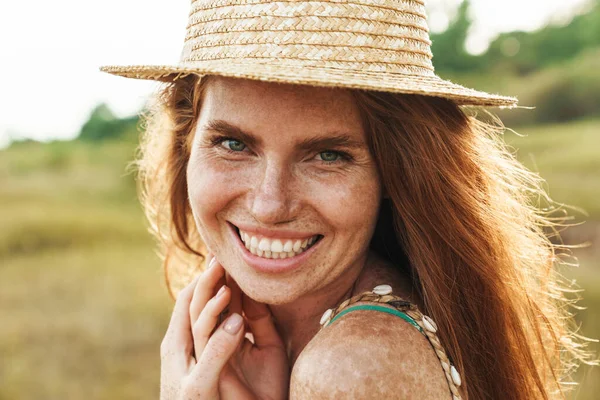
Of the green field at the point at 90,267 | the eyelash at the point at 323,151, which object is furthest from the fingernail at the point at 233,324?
the green field at the point at 90,267

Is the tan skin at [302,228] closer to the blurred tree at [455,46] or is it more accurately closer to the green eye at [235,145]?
the green eye at [235,145]

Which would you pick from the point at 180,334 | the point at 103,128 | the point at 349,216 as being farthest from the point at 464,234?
the point at 103,128

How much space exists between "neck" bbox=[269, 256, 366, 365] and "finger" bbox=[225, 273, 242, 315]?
0.42ft

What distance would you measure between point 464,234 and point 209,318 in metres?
0.91

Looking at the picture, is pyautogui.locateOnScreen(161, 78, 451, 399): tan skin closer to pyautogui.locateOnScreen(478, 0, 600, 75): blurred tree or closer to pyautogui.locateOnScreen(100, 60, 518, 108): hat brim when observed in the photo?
pyautogui.locateOnScreen(100, 60, 518, 108): hat brim

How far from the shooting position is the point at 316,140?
205cm

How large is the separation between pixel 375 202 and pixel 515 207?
22.8 inches

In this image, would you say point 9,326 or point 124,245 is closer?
point 9,326

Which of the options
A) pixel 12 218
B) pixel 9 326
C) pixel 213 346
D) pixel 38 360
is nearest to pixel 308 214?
pixel 213 346

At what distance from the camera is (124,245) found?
8375 millimetres

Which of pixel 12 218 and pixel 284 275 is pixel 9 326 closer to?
pixel 12 218

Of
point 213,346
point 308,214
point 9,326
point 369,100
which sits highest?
point 369,100

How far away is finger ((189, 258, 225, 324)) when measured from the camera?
103 inches

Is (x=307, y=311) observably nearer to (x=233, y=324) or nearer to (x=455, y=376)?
(x=233, y=324)
